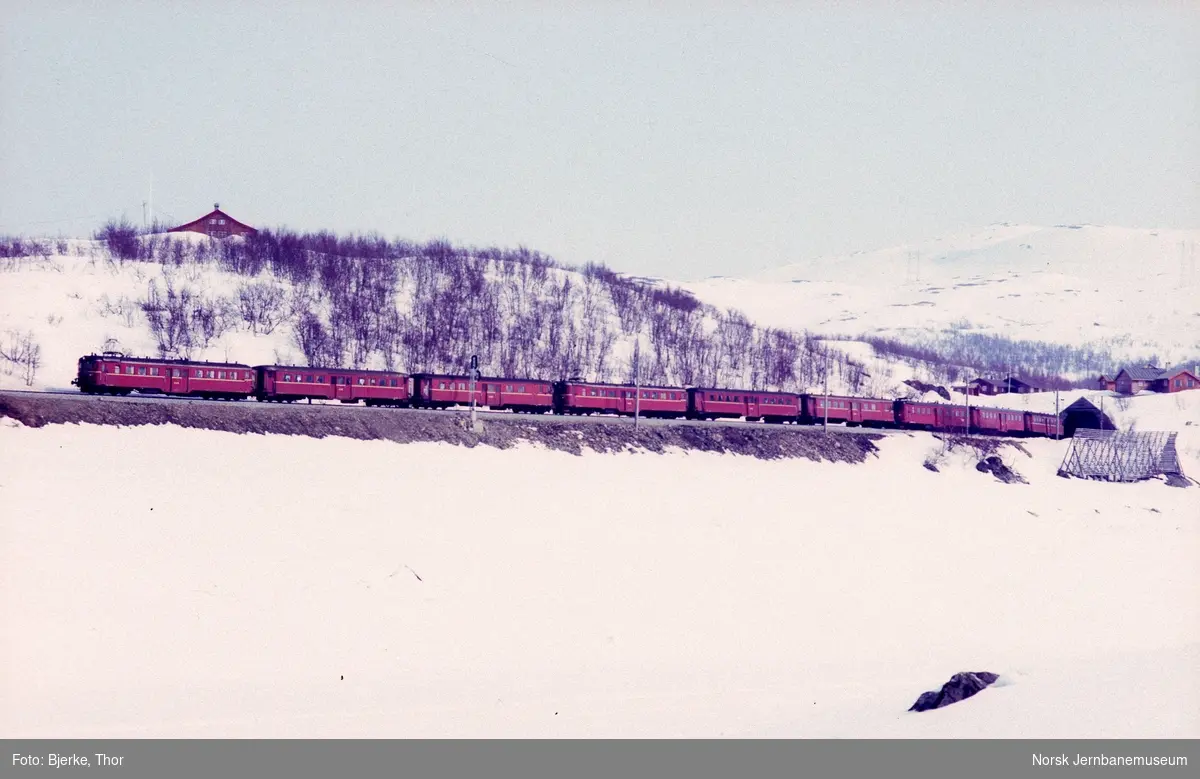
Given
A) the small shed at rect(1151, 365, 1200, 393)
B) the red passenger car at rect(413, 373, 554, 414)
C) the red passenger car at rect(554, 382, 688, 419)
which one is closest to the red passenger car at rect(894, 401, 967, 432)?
the red passenger car at rect(554, 382, 688, 419)

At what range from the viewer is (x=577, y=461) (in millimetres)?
49656

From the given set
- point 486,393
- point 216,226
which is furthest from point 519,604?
point 216,226

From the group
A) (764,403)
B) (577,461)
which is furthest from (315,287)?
(577,461)

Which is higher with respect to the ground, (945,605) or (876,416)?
(876,416)

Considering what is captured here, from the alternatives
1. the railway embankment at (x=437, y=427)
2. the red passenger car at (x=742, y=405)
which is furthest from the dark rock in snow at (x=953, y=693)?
the red passenger car at (x=742, y=405)

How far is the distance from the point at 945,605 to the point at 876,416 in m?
38.7

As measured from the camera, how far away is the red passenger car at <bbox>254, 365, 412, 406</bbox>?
50.3 m

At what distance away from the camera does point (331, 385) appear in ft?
171

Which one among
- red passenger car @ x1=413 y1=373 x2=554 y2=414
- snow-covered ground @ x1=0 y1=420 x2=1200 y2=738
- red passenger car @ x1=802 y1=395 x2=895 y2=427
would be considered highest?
red passenger car @ x1=413 y1=373 x2=554 y2=414

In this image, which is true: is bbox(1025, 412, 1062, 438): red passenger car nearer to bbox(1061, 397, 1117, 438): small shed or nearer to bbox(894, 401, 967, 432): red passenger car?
bbox(1061, 397, 1117, 438): small shed

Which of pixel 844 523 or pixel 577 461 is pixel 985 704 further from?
pixel 577 461

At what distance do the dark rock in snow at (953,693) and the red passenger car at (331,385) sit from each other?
125ft

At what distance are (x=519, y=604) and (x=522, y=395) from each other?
29.8m

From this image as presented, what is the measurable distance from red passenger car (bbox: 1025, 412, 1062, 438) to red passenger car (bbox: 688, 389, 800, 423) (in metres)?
20.7
